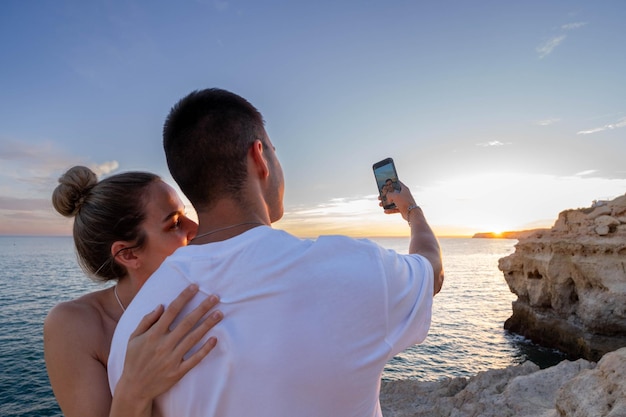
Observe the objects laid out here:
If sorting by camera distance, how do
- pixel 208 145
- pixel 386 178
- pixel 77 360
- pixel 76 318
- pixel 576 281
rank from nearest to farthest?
pixel 208 145 → pixel 77 360 → pixel 76 318 → pixel 386 178 → pixel 576 281

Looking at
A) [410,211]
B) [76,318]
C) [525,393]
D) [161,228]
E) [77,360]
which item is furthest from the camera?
[525,393]

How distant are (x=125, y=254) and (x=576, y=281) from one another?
2160cm

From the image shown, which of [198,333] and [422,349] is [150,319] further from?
[422,349]

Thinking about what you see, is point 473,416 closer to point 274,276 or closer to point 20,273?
point 274,276

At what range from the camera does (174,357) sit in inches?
48.4

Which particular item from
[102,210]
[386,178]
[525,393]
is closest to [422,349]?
[525,393]

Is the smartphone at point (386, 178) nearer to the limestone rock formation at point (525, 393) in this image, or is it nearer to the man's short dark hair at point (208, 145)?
the man's short dark hair at point (208, 145)

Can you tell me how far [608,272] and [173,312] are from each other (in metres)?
20.3

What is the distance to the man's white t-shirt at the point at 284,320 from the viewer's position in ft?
3.86

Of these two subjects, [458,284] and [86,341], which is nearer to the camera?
[86,341]

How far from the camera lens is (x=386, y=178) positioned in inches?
110

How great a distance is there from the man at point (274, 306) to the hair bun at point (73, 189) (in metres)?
1.43

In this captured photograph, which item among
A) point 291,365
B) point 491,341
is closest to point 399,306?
point 291,365

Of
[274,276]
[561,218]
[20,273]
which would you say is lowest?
[20,273]
